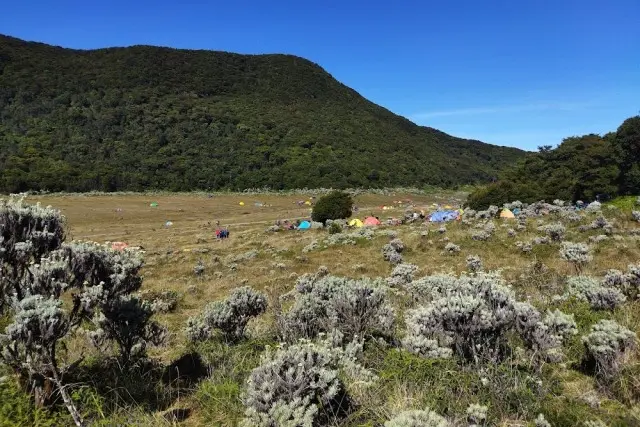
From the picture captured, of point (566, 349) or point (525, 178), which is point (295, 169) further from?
point (566, 349)

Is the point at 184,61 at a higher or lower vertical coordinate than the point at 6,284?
higher

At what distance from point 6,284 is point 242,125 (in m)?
132

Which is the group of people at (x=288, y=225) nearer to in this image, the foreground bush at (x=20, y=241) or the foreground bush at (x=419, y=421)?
the foreground bush at (x=20, y=241)

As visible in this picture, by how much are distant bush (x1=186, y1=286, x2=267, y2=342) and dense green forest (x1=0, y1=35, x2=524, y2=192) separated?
87.2 m

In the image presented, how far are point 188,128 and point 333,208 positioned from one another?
318ft

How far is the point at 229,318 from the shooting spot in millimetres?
7082

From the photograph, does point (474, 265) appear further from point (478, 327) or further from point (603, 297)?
point (478, 327)

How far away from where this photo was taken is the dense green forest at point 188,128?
100125mm

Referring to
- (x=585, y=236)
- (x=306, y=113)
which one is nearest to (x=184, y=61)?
(x=306, y=113)

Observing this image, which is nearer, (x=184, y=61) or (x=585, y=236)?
(x=585, y=236)

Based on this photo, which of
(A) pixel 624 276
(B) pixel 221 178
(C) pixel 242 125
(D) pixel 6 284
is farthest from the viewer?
(C) pixel 242 125


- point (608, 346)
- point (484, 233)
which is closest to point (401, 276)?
point (484, 233)

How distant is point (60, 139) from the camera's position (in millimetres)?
108438

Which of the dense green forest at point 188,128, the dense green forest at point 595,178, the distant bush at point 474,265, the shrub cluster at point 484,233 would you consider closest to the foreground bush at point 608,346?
the distant bush at point 474,265
